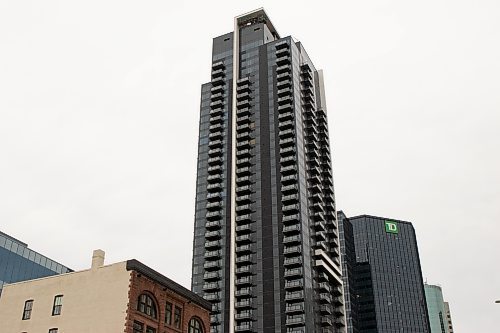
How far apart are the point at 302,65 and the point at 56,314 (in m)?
120

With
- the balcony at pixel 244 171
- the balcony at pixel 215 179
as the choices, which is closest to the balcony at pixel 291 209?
the balcony at pixel 244 171

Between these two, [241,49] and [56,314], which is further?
[241,49]

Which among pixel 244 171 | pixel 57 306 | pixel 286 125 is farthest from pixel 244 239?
pixel 57 306

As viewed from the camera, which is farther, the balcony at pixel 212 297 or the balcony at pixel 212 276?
the balcony at pixel 212 276

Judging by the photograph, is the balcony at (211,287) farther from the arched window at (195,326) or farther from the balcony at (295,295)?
the arched window at (195,326)

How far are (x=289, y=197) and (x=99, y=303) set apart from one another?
279 feet

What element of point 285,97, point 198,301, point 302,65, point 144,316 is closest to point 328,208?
point 285,97

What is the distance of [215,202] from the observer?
14850 cm

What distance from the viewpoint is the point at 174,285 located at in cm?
6353

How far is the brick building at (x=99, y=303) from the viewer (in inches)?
2217

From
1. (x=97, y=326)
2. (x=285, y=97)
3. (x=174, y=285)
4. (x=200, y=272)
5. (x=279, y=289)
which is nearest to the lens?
(x=97, y=326)

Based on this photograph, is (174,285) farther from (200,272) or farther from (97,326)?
(200,272)

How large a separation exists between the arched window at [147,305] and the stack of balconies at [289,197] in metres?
67.8

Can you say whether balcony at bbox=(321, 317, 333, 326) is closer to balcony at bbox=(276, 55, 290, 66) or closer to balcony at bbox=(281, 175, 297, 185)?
balcony at bbox=(281, 175, 297, 185)
